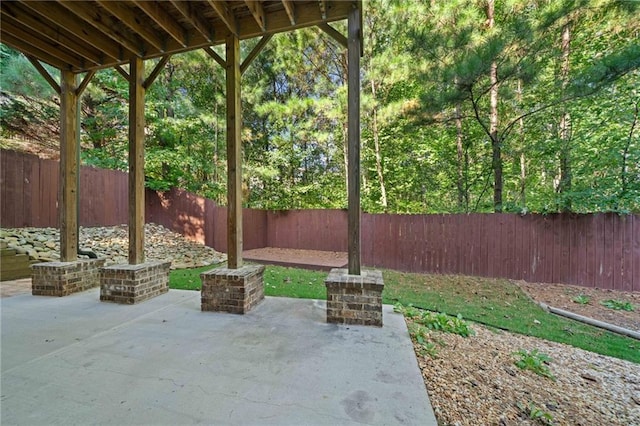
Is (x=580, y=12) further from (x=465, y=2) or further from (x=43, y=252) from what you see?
(x=43, y=252)

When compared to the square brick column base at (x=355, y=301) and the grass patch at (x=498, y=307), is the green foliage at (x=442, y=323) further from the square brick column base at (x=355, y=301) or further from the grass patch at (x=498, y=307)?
the grass patch at (x=498, y=307)

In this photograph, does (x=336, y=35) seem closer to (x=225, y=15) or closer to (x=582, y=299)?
(x=225, y=15)

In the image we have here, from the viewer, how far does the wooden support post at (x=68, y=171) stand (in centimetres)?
390

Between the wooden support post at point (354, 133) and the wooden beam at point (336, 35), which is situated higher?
the wooden beam at point (336, 35)

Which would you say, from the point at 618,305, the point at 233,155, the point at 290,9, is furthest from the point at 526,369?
the point at 290,9

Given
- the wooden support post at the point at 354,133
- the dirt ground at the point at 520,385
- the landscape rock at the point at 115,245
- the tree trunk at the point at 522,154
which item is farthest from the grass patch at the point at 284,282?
the tree trunk at the point at 522,154

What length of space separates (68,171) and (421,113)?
681cm

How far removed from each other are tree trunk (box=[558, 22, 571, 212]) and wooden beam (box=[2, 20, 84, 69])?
331 inches

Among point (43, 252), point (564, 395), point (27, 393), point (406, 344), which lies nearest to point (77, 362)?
point (27, 393)

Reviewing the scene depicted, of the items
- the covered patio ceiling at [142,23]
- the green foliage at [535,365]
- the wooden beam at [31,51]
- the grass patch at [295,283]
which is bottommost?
the grass patch at [295,283]

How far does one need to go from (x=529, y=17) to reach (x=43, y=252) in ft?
33.9

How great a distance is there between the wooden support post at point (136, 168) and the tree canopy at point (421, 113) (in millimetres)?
5480

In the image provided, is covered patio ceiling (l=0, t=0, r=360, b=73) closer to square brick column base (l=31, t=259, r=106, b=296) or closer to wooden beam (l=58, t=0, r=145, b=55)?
wooden beam (l=58, t=0, r=145, b=55)

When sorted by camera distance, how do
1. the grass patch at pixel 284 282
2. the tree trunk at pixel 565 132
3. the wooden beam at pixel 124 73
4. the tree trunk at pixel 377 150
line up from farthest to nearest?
1. the tree trunk at pixel 377 150
2. the tree trunk at pixel 565 132
3. the grass patch at pixel 284 282
4. the wooden beam at pixel 124 73
